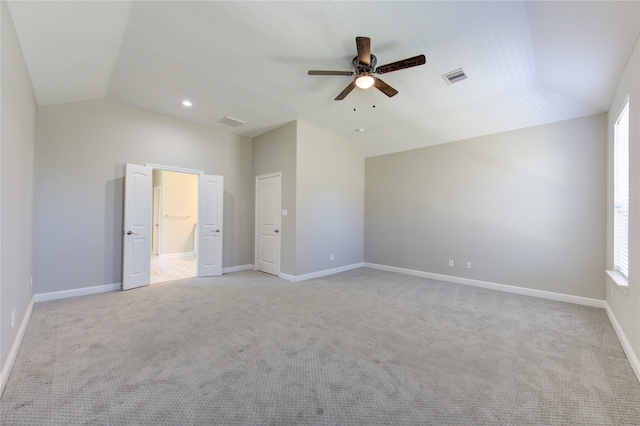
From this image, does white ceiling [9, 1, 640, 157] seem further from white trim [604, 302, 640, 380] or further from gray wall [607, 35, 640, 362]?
white trim [604, 302, 640, 380]

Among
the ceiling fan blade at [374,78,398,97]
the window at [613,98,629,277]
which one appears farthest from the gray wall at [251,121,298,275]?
the window at [613,98,629,277]

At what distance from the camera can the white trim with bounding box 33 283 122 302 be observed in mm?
3574

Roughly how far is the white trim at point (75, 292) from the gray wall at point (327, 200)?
2.97 meters

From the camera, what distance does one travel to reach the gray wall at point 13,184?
6.32 feet

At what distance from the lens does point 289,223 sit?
5.03 metres

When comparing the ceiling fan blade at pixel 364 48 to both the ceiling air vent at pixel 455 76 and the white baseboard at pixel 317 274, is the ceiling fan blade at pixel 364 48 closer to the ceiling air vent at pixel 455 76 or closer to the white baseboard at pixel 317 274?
the ceiling air vent at pixel 455 76

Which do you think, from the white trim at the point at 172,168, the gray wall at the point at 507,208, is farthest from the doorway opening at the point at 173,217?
the gray wall at the point at 507,208

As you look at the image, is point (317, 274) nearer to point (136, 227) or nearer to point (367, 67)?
point (136, 227)

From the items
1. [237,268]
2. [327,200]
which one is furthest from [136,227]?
[327,200]

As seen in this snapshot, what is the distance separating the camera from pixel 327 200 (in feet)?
18.0

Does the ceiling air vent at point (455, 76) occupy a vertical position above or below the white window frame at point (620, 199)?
above

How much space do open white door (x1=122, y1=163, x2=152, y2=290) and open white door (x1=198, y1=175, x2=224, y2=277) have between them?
90cm

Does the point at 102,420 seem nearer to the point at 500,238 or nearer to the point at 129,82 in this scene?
the point at 129,82

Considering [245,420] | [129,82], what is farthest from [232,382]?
[129,82]
